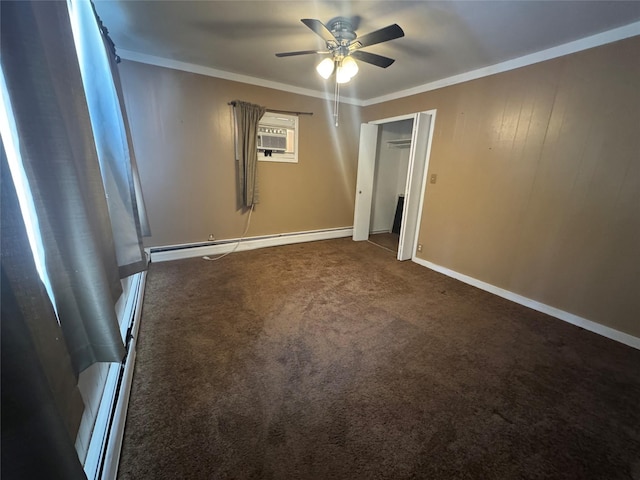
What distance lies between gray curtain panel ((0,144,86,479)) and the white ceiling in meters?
2.21

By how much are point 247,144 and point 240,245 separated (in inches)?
Result: 58.6

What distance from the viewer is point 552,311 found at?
8.46ft

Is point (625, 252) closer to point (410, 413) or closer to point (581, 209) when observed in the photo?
point (581, 209)

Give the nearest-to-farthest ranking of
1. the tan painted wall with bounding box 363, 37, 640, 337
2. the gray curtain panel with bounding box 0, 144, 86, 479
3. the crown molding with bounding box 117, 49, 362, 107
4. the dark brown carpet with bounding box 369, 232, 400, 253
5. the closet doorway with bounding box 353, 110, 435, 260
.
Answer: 1. the gray curtain panel with bounding box 0, 144, 86, 479
2. the tan painted wall with bounding box 363, 37, 640, 337
3. the crown molding with bounding box 117, 49, 362, 107
4. the closet doorway with bounding box 353, 110, 435, 260
5. the dark brown carpet with bounding box 369, 232, 400, 253

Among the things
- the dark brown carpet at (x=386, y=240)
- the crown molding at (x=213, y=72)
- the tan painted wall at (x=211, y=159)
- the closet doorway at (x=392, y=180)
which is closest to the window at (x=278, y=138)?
the tan painted wall at (x=211, y=159)

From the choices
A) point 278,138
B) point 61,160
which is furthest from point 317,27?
point 278,138

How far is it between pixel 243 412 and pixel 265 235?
297 cm

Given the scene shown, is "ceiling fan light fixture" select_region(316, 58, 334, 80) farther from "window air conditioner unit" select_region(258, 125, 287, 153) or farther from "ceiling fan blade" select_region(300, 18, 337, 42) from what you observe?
"window air conditioner unit" select_region(258, 125, 287, 153)

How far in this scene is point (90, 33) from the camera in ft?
4.83

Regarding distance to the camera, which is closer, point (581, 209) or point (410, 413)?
point (410, 413)

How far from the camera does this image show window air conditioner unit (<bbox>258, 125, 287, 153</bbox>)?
3791mm

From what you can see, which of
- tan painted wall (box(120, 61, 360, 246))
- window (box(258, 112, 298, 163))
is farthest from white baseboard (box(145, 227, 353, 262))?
window (box(258, 112, 298, 163))

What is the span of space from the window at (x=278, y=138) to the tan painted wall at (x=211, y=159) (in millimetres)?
112

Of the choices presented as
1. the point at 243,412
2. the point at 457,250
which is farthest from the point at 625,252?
the point at 243,412
